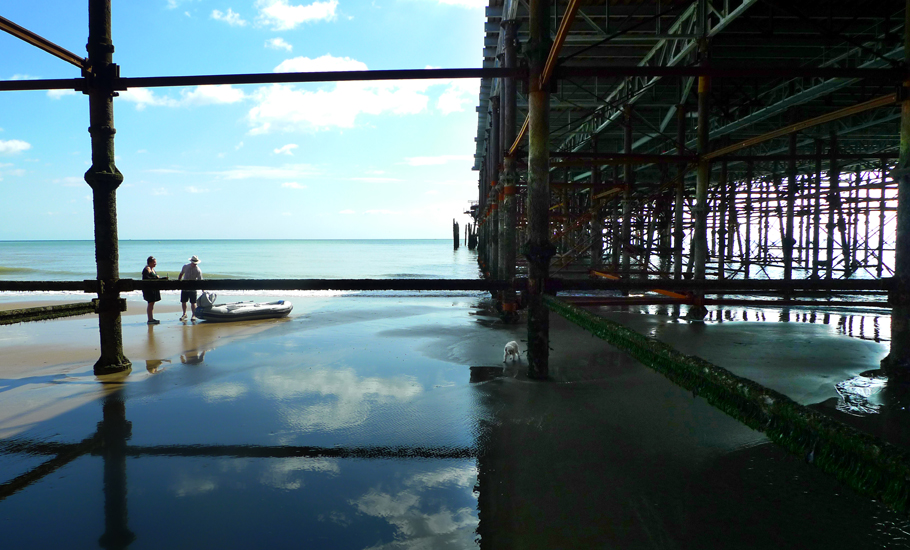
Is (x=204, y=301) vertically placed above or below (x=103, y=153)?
below

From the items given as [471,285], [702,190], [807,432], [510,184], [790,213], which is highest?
[510,184]

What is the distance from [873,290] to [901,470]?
566cm

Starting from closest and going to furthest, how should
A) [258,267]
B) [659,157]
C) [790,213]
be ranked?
[659,157] < [790,213] < [258,267]

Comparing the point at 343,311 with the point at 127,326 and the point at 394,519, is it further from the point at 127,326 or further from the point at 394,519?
the point at 394,519

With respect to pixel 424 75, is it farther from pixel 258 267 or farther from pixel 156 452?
pixel 258 267

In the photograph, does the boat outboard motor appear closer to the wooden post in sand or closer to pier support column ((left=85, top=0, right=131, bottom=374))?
pier support column ((left=85, top=0, right=131, bottom=374))

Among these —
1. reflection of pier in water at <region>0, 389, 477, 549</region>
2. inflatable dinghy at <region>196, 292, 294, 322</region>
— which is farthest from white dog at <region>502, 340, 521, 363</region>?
inflatable dinghy at <region>196, 292, 294, 322</region>

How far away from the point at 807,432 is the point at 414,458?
3185mm

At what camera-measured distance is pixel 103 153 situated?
5969 mm

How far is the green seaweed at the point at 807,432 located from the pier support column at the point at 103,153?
598cm

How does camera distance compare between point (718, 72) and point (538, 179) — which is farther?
point (538, 179)

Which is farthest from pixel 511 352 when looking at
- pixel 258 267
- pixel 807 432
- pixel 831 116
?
pixel 258 267

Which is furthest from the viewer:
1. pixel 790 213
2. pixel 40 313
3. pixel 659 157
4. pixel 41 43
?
pixel 790 213

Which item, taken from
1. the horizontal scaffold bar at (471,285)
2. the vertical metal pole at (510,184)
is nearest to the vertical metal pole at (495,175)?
the vertical metal pole at (510,184)
